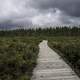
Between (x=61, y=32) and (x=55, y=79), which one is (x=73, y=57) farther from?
(x=61, y=32)

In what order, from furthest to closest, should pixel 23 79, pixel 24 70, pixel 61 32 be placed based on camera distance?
pixel 61 32
pixel 24 70
pixel 23 79

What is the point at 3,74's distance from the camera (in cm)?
874

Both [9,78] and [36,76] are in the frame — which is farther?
[36,76]

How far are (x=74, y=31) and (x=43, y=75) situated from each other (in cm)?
14996

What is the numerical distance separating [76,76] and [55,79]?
108 centimetres

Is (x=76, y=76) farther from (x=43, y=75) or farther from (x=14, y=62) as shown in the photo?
(x=14, y=62)

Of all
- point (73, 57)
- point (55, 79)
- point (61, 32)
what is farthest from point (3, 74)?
point (61, 32)

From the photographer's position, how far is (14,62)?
34.1ft

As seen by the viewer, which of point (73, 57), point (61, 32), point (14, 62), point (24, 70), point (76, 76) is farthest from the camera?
point (61, 32)

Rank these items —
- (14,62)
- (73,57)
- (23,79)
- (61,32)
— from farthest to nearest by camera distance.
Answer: (61,32) < (73,57) < (14,62) < (23,79)

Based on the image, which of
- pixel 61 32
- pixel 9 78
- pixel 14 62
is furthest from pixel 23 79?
pixel 61 32

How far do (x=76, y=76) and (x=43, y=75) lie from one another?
55.6 inches

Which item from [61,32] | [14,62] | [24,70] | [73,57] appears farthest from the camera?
[61,32]

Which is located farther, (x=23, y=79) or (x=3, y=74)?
(x=3, y=74)
